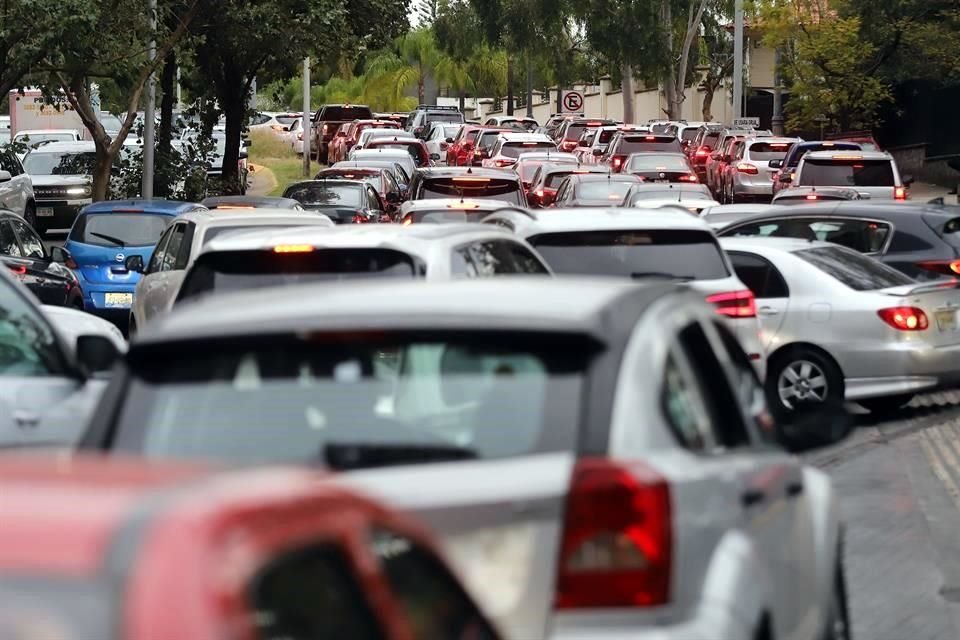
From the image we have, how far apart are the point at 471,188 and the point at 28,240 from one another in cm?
639

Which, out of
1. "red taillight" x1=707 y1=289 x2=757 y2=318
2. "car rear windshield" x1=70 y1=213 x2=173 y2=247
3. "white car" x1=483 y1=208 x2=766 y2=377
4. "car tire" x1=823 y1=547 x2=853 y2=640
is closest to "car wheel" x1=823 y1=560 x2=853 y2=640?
"car tire" x1=823 y1=547 x2=853 y2=640

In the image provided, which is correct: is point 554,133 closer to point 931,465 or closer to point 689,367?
point 931,465

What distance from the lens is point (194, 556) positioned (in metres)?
2.24

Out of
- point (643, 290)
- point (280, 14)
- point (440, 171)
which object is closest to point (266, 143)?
point (280, 14)

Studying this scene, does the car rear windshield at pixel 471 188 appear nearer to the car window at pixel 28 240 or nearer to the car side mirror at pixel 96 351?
the car window at pixel 28 240

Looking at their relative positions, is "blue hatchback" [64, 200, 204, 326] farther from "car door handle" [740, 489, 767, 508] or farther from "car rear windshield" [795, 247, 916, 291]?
"car door handle" [740, 489, 767, 508]

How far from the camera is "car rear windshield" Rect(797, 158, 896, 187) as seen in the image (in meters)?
28.8

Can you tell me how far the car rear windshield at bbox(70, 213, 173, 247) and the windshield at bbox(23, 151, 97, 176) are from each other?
44.9ft

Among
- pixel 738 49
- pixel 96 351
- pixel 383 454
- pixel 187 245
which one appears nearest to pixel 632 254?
pixel 187 245

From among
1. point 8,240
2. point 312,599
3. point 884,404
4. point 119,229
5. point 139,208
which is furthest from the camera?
point 139,208

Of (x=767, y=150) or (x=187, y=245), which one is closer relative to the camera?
(x=187, y=245)

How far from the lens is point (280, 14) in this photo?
3147cm

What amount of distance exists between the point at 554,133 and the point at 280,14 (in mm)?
29237

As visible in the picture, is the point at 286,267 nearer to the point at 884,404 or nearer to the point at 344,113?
the point at 884,404
